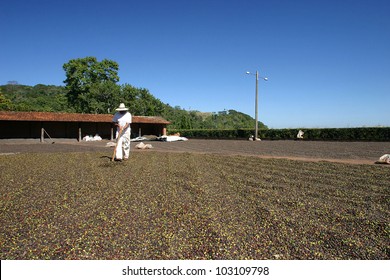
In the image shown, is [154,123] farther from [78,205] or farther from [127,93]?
[78,205]

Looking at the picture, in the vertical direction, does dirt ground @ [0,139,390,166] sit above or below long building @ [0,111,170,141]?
below

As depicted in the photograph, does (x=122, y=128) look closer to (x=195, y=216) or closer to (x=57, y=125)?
(x=195, y=216)

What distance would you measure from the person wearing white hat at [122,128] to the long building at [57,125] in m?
18.7

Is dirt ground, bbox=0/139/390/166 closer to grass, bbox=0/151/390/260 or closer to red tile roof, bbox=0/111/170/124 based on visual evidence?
red tile roof, bbox=0/111/170/124

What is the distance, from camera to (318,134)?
26.5 meters

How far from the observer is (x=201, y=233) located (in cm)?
306

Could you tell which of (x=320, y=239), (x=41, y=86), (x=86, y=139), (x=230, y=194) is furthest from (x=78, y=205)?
A: (x=41, y=86)

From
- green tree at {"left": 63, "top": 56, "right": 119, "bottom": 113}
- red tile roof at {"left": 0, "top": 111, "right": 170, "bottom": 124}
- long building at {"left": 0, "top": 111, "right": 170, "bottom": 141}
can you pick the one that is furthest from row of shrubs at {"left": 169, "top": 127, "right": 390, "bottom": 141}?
green tree at {"left": 63, "top": 56, "right": 119, "bottom": 113}

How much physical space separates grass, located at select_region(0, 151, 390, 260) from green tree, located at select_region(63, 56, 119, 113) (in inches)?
1447

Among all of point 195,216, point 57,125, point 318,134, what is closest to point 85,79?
point 57,125

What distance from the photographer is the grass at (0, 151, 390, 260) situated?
8.75 ft

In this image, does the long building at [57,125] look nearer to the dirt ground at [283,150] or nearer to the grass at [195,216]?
the dirt ground at [283,150]

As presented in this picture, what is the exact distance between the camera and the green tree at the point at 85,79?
40.5 meters

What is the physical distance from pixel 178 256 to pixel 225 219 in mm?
1108
